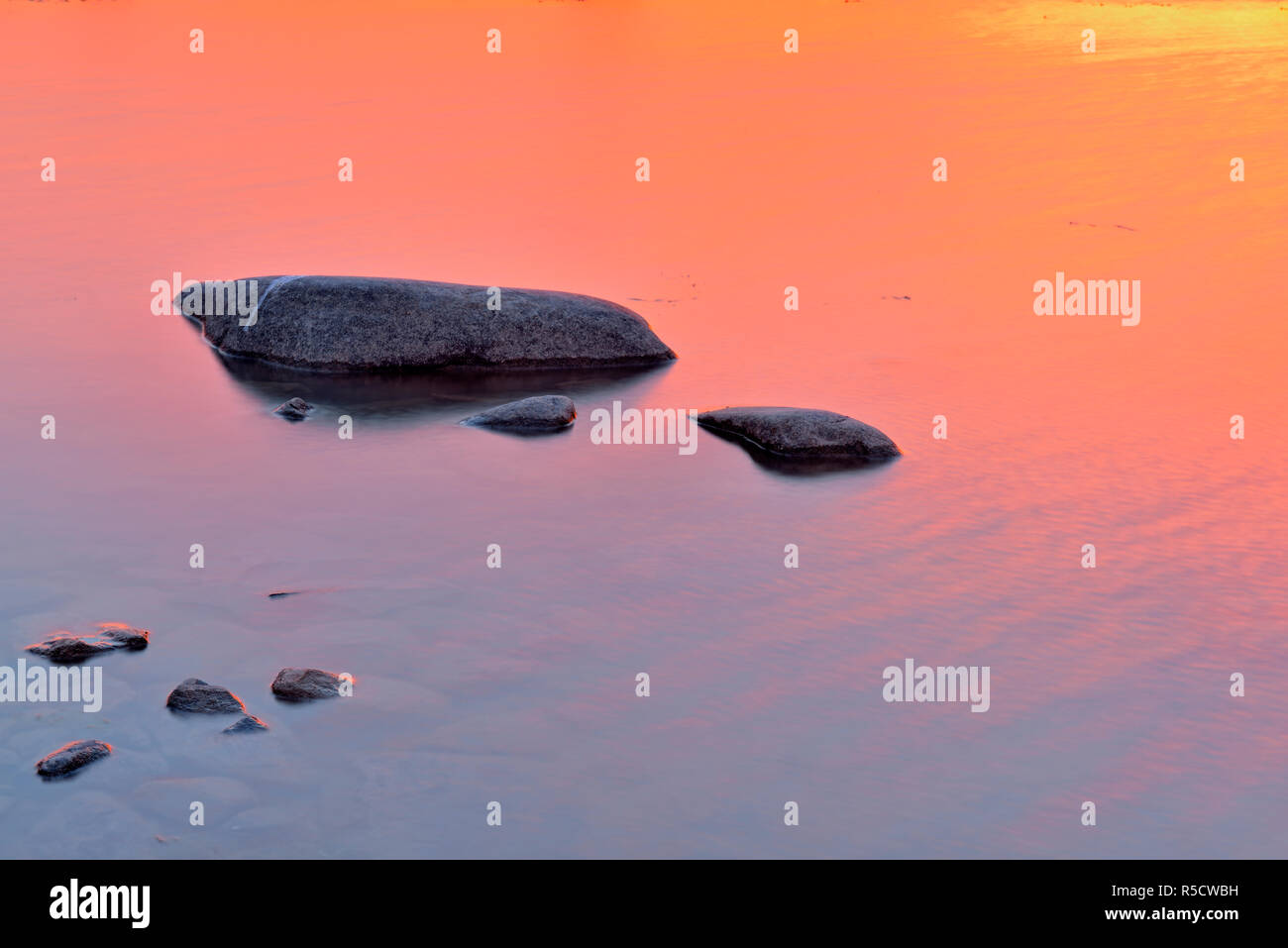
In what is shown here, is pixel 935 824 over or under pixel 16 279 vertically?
under

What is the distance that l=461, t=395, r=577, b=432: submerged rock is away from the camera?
1519 centimetres

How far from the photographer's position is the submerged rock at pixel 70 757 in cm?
870

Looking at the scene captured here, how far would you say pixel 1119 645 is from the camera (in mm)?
10781

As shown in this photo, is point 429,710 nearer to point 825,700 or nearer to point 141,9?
point 825,700

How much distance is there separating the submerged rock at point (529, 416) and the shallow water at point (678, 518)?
1.04ft

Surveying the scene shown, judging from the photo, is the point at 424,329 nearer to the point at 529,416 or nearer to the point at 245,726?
the point at 529,416

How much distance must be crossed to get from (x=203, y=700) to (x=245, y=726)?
1.33ft

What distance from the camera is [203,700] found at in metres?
9.41

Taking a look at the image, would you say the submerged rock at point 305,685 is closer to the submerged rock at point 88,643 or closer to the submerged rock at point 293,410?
the submerged rock at point 88,643

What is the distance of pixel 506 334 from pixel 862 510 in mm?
5765

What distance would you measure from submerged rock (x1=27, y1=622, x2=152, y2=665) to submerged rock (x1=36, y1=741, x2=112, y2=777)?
Result: 1.17m

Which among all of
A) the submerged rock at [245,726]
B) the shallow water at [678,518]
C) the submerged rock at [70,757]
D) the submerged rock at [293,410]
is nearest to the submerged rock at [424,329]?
the shallow water at [678,518]

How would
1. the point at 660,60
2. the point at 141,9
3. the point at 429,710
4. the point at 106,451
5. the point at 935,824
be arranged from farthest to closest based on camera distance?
1. the point at 141,9
2. the point at 660,60
3. the point at 106,451
4. the point at 429,710
5. the point at 935,824

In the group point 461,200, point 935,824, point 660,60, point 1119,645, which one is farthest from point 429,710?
point 660,60
